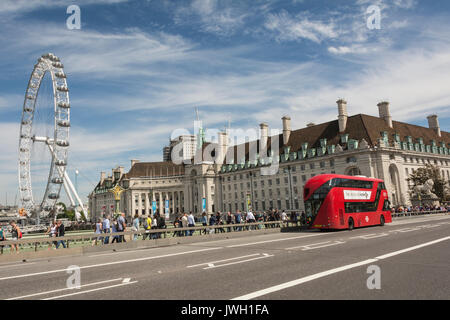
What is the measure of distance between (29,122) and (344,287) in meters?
68.2

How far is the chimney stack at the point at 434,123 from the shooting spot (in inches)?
3602

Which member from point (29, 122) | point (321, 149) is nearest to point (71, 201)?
point (29, 122)

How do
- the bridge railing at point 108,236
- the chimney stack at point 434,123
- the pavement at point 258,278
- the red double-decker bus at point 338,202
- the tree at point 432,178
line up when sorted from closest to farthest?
1. the pavement at point 258,278
2. the bridge railing at point 108,236
3. the red double-decker bus at point 338,202
4. the tree at point 432,178
5. the chimney stack at point 434,123

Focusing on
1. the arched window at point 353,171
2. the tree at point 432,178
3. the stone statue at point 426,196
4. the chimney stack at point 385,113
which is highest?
the chimney stack at point 385,113

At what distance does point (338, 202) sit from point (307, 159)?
177ft

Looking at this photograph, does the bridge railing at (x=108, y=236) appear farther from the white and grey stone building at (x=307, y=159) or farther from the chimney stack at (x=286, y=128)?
the chimney stack at (x=286, y=128)

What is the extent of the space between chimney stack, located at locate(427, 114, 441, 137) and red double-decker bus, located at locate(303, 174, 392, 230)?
73.0m

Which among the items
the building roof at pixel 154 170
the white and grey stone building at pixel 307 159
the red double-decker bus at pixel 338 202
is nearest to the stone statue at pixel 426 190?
the white and grey stone building at pixel 307 159

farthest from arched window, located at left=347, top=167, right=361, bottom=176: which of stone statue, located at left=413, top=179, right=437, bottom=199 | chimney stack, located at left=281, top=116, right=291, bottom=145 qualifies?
chimney stack, located at left=281, top=116, right=291, bottom=145

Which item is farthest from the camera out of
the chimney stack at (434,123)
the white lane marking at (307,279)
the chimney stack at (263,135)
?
the chimney stack at (263,135)

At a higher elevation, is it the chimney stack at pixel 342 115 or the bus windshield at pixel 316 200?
the chimney stack at pixel 342 115
